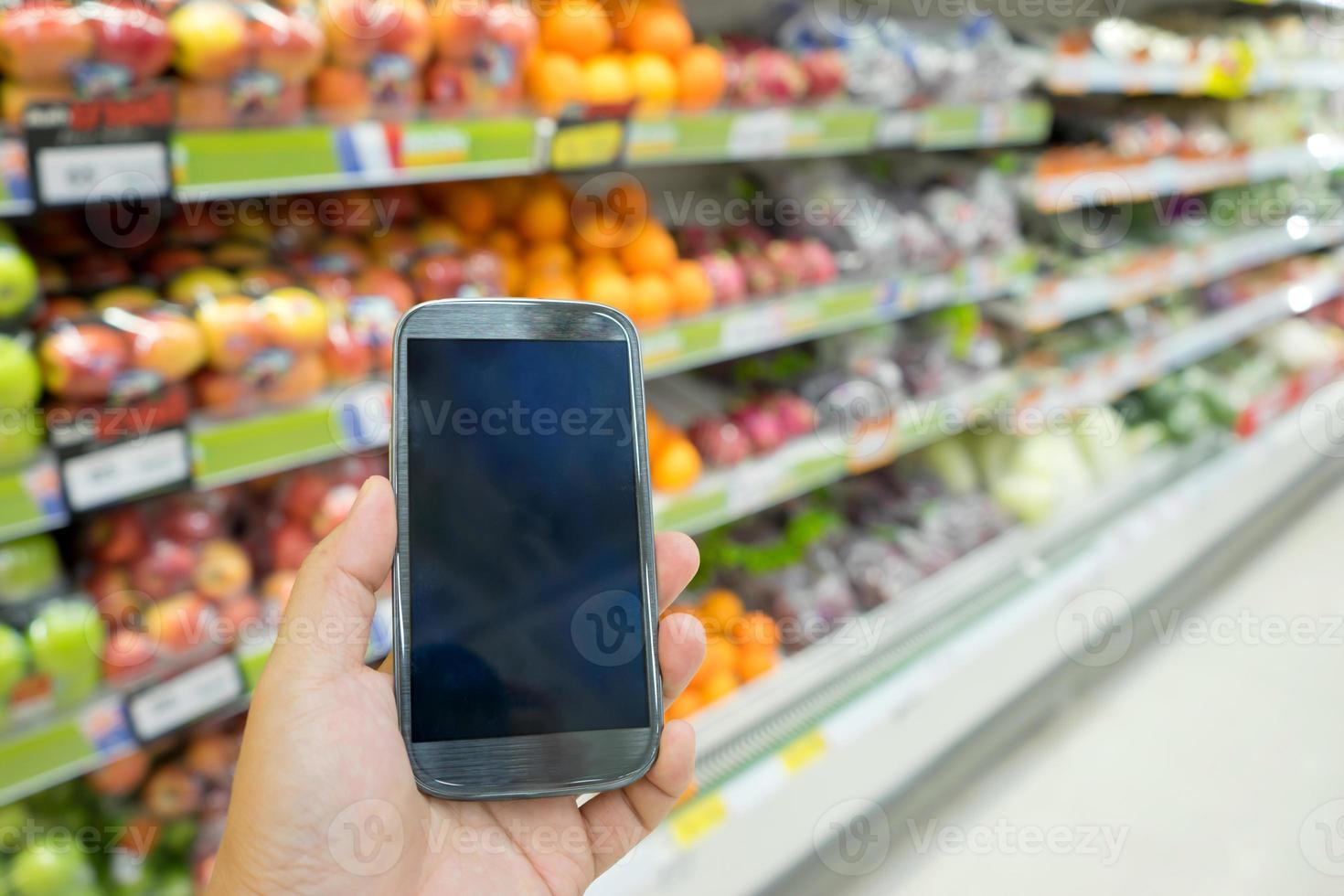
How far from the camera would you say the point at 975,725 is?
6.69 feet

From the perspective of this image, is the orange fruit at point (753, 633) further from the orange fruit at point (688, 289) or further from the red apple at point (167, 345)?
the red apple at point (167, 345)

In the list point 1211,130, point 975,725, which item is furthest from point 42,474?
point 1211,130

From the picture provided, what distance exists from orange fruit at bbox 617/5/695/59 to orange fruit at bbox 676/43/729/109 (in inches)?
0.8

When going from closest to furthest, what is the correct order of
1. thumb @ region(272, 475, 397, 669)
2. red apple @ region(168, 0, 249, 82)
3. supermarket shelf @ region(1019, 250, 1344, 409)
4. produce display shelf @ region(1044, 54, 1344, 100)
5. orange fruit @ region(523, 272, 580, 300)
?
thumb @ region(272, 475, 397, 669) → red apple @ region(168, 0, 249, 82) → orange fruit @ region(523, 272, 580, 300) → produce display shelf @ region(1044, 54, 1344, 100) → supermarket shelf @ region(1019, 250, 1344, 409)

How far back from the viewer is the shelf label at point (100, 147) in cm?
85

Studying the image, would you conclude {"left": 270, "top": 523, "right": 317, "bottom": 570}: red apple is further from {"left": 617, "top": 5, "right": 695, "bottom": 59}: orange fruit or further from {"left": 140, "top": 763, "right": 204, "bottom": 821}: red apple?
{"left": 617, "top": 5, "right": 695, "bottom": 59}: orange fruit

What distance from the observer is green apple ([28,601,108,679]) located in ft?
3.24

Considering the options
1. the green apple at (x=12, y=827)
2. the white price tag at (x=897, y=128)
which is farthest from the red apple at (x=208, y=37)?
the white price tag at (x=897, y=128)

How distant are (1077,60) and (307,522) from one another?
1.82 metres

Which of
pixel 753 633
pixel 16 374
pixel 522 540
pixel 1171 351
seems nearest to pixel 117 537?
pixel 16 374

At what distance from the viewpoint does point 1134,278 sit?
2477 mm

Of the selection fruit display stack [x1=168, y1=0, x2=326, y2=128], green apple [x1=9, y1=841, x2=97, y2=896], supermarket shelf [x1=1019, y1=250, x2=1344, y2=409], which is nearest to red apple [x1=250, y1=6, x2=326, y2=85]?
fruit display stack [x1=168, y1=0, x2=326, y2=128]

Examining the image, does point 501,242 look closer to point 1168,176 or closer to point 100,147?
point 100,147

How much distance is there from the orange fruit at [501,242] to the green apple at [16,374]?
2.17ft
